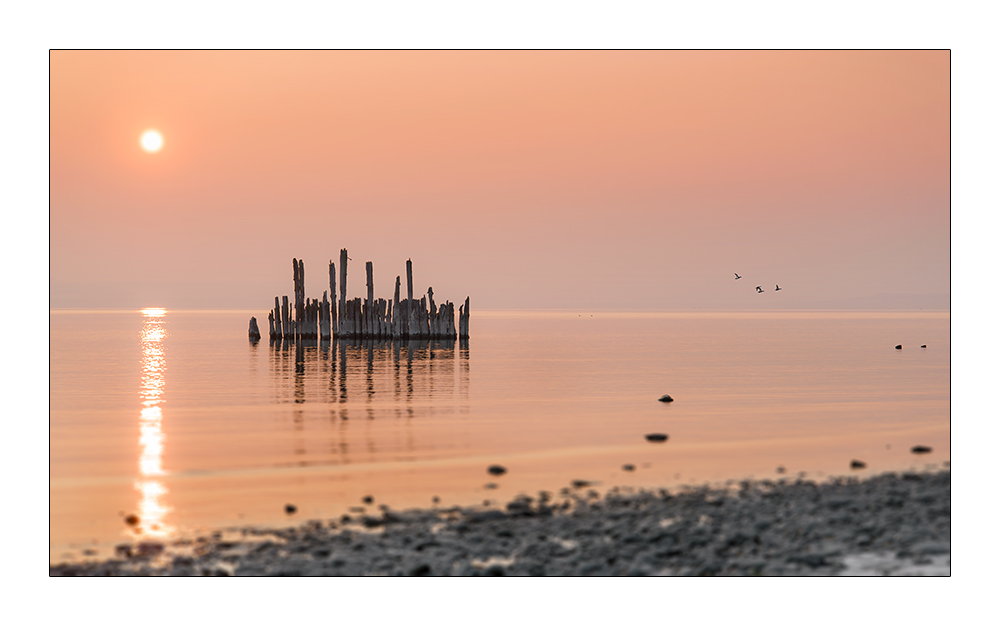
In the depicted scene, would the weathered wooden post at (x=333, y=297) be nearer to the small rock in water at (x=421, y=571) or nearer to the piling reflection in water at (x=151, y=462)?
the piling reflection in water at (x=151, y=462)

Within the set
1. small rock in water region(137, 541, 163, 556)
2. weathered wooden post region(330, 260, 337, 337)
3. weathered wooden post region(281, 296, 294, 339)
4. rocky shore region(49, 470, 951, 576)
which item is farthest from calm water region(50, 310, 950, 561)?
weathered wooden post region(281, 296, 294, 339)

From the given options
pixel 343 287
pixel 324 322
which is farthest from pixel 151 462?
pixel 324 322

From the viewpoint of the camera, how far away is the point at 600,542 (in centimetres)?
1038

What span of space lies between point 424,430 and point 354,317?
112 ft

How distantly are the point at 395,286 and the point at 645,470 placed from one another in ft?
131

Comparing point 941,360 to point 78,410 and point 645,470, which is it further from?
point 78,410

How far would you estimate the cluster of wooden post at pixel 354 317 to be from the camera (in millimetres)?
52344

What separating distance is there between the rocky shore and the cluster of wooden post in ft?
134

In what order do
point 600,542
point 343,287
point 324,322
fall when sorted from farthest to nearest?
point 324,322 < point 343,287 < point 600,542

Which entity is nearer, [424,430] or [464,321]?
[424,430]

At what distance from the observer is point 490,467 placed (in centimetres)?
1520

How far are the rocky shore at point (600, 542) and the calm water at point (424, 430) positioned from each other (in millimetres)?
896

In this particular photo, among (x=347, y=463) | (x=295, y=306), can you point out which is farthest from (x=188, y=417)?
(x=295, y=306)

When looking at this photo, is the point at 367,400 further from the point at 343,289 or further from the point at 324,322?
the point at 324,322
